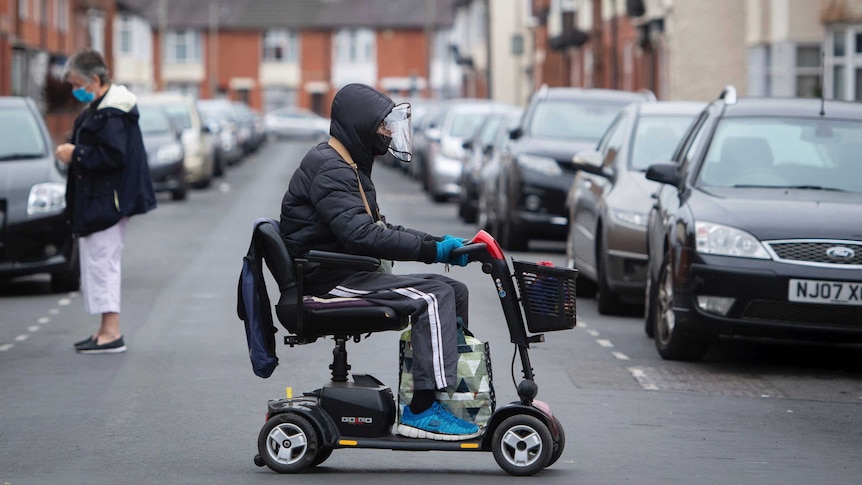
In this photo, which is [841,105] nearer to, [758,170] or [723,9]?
[758,170]

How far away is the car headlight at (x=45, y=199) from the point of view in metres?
14.7

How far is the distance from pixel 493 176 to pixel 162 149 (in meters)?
8.87

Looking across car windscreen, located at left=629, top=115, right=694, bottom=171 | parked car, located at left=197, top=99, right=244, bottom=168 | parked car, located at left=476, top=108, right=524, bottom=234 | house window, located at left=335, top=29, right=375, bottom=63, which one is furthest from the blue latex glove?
house window, located at left=335, top=29, right=375, bottom=63

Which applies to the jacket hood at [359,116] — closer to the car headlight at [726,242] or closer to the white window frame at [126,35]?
the car headlight at [726,242]

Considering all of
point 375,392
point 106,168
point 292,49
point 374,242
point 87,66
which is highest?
point 292,49

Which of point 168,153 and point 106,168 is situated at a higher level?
point 106,168

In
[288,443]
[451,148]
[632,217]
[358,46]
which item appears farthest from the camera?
[358,46]

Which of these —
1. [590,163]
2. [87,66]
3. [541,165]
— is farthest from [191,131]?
[87,66]

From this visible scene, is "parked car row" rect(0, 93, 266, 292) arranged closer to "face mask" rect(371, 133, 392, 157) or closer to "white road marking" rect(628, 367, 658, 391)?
"white road marking" rect(628, 367, 658, 391)

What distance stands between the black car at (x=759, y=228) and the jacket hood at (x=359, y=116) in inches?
149

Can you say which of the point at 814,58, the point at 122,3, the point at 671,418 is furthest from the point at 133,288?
the point at 122,3

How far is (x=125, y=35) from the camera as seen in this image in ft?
314

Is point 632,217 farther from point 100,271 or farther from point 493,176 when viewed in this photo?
point 493,176

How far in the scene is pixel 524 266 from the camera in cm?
679
